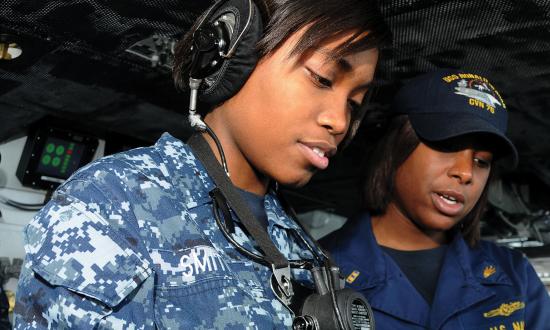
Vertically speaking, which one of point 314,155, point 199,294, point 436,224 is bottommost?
point 436,224

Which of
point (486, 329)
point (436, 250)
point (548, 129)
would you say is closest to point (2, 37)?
point (436, 250)

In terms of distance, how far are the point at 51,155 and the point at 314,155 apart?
174 cm

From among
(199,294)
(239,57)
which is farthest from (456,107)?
(199,294)

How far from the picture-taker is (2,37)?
192 cm

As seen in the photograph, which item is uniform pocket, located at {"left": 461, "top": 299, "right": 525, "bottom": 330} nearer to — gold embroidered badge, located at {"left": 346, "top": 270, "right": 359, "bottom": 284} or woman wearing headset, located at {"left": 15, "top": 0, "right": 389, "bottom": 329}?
gold embroidered badge, located at {"left": 346, "top": 270, "right": 359, "bottom": 284}

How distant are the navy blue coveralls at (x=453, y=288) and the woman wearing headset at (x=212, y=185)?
0.64 m

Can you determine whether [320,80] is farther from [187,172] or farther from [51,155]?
[51,155]

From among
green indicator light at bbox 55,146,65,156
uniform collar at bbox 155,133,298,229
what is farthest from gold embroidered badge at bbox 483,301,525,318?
green indicator light at bbox 55,146,65,156

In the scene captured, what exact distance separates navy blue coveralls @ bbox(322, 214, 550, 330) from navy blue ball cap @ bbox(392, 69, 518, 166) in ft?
1.28

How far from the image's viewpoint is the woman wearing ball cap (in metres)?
2.05

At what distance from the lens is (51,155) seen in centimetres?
277

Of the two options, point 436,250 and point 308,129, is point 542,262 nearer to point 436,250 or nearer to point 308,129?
point 436,250

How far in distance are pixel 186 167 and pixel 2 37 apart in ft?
2.92

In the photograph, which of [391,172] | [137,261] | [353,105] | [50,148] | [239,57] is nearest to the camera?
[137,261]
